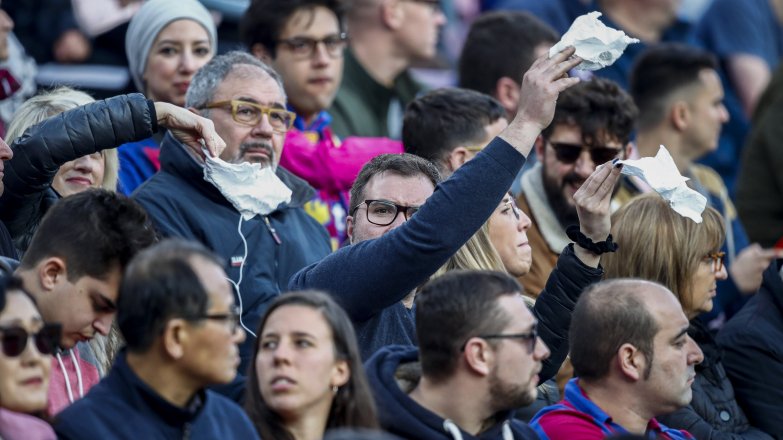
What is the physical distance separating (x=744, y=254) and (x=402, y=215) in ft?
9.50

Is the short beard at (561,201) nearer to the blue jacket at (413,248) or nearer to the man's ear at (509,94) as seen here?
the man's ear at (509,94)

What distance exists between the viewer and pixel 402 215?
17.7 feet

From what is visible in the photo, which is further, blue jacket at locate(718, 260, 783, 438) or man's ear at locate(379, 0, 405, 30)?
man's ear at locate(379, 0, 405, 30)

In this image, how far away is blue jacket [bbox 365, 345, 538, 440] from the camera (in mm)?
4582

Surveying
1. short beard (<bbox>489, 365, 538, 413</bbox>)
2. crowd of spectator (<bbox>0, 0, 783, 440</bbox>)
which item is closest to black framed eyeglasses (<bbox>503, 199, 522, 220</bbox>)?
crowd of spectator (<bbox>0, 0, 783, 440</bbox>)

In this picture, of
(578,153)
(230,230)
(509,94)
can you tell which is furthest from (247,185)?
(509,94)

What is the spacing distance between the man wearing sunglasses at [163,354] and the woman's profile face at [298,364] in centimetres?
20

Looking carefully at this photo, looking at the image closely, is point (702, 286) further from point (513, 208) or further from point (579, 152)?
point (579, 152)

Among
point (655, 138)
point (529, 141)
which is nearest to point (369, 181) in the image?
point (529, 141)

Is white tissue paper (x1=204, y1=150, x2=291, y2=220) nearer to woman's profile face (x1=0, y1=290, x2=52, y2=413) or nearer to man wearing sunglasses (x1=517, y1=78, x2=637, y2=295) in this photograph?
man wearing sunglasses (x1=517, y1=78, x2=637, y2=295)

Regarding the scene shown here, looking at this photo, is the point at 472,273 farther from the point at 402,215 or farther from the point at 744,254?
the point at 744,254

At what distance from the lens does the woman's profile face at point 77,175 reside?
5.88 meters

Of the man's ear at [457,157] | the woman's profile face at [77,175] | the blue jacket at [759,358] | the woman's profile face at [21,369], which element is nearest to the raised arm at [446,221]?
the woman's profile face at [21,369]

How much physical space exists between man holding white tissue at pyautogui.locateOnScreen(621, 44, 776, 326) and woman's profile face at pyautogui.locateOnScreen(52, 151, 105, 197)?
353 centimetres
